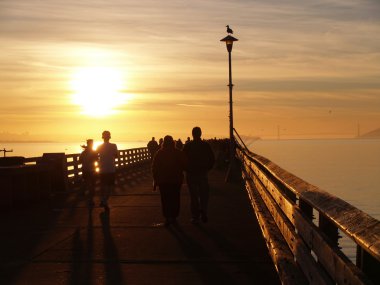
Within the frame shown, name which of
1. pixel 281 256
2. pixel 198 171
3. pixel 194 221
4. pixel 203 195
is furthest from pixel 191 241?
pixel 281 256

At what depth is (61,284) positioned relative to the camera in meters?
7.04

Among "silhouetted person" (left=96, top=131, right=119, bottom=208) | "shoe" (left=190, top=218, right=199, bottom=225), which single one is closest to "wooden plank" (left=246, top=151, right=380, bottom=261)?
"shoe" (left=190, top=218, right=199, bottom=225)

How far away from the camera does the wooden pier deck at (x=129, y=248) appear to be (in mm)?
7477

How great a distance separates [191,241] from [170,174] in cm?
236

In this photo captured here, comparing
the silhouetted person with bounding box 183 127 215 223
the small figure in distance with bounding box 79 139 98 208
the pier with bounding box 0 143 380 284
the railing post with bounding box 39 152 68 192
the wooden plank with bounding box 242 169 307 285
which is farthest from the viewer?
the railing post with bounding box 39 152 68 192

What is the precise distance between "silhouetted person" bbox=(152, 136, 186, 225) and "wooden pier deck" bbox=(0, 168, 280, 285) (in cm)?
48

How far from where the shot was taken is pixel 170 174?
1212 cm

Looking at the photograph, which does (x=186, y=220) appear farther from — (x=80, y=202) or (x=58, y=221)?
(x=80, y=202)

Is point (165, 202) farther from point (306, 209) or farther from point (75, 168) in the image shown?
point (75, 168)

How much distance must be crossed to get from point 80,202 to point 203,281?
403 inches

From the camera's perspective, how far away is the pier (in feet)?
13.8

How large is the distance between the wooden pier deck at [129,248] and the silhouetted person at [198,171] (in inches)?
14.8

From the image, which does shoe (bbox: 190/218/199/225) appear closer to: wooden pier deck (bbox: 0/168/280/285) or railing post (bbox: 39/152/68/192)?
wooden pier deck (bbox: 0/168/280/285)

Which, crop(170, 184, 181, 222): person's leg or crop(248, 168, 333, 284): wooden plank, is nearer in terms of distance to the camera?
crop(248, 168, 333, 284): wooden plank
